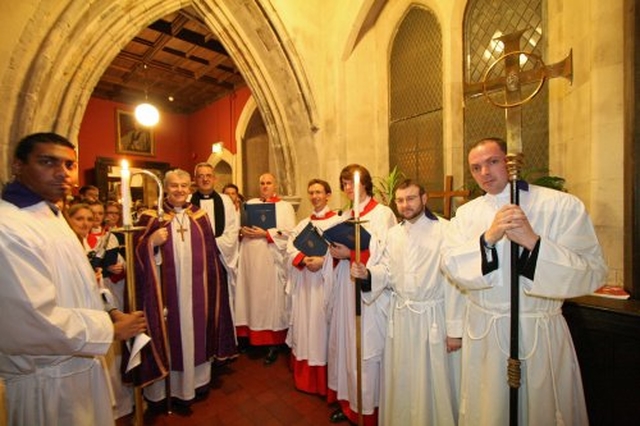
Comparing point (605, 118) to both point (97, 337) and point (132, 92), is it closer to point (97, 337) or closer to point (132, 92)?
point (97, 337)

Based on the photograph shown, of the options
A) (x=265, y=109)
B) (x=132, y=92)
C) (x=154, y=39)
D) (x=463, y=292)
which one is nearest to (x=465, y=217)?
(x=463, y=292)

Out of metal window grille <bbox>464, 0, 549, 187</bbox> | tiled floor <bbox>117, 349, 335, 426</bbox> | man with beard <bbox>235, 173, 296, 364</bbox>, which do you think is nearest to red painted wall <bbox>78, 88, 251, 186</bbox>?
man with beard <bbox>235, 173, 296, 364</bbox>

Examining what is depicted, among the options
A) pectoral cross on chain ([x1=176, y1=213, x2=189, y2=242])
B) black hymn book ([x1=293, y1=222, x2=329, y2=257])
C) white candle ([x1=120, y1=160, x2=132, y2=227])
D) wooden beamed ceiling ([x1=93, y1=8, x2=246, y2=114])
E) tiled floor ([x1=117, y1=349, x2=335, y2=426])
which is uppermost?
wooden beamed ceiling ([x1=93, y1=8, x2=246, y2=114])

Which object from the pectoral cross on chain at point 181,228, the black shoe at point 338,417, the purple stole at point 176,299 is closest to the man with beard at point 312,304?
the black shoe at point 338,417

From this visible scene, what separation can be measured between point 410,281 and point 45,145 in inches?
89.1

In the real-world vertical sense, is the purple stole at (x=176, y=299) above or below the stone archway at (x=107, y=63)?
below

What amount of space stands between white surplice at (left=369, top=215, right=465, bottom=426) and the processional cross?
56cm

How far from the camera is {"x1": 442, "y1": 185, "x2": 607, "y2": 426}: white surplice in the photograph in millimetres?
1613

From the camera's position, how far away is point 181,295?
10.1 ft

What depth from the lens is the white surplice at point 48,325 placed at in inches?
52.0

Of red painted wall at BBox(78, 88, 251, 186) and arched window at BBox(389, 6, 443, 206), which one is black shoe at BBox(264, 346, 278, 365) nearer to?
arched window at BBox(389, 6, 443, 206)

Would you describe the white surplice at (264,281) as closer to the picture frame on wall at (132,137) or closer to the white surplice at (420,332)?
the white surplice at (420,332)

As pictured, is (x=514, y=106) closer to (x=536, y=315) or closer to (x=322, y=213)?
(x=536, y=315)

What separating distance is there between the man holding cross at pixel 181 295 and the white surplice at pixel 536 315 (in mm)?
2359
